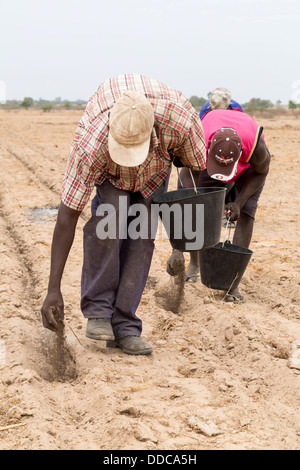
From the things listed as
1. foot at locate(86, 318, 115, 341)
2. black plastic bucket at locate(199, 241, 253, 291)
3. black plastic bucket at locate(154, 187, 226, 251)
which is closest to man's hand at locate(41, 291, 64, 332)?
foot at locate(86, 318, 115, 341)

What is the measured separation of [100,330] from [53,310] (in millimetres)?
317

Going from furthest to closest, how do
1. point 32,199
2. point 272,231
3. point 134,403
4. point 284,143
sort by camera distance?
1. point 284,143
2. point 32,199
3. point 272,231
4. point 134,403

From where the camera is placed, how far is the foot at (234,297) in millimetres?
4211

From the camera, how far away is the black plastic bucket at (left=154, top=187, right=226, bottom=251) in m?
3.13

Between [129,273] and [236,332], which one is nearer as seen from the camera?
[129,273]

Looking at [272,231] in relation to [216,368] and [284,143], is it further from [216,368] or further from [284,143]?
[284,143]

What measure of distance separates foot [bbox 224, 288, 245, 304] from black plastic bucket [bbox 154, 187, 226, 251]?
0.94 m

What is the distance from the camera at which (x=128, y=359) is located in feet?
10.4

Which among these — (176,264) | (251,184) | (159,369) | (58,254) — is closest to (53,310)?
(58,254)

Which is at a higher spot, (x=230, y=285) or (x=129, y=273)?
(x=129, y=273)

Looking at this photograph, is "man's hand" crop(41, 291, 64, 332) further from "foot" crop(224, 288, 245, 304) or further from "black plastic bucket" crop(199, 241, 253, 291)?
"foot" crop(224, 288, 245, 304)

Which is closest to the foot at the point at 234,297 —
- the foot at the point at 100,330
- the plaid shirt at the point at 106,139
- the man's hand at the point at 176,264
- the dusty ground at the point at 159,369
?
the dusty ground at the point at 159,369
